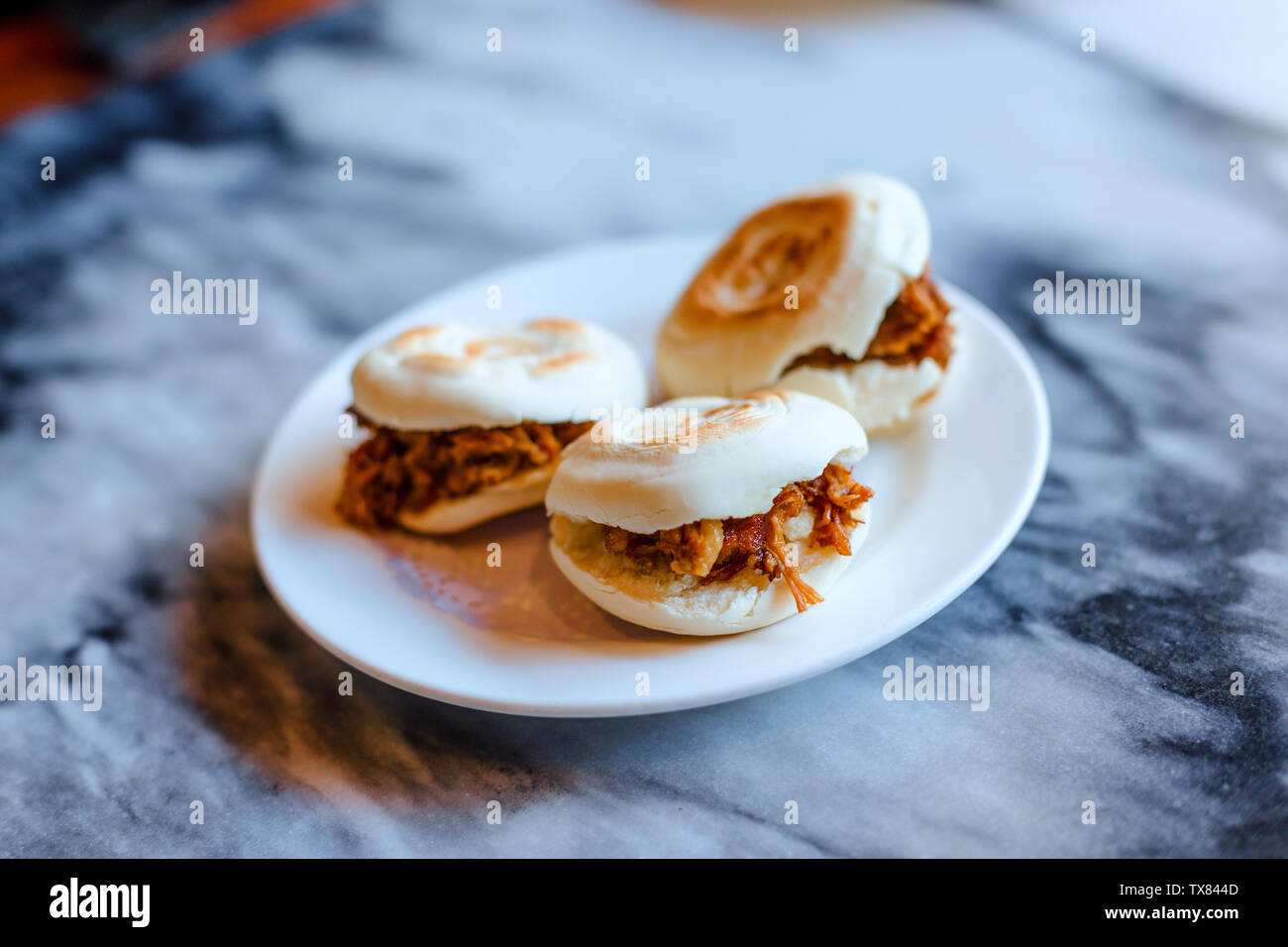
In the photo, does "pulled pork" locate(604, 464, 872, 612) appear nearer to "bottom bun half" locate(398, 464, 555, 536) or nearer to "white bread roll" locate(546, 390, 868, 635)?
"white bread roll" locate(546, 390, 868, 635)

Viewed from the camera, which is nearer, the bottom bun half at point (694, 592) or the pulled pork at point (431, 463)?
the bottom bun half at point (694, 592)

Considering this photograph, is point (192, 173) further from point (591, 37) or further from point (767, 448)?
point (767, 448)

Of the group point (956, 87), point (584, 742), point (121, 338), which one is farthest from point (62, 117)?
point (584, 742)

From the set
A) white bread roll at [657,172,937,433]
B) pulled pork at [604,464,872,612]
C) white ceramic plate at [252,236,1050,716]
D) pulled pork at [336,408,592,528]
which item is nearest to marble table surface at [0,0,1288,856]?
white ceramic plate at [252,236,1050,716]

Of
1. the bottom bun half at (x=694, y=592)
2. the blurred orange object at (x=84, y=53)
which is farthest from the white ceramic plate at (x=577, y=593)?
the blurred orange object at (x=84, y=53)

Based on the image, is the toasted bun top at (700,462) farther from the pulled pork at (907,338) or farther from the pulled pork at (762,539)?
the pulled pork at (907,338)

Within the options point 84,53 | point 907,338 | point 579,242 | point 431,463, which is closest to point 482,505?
point 431,463
